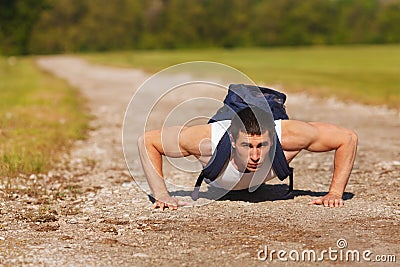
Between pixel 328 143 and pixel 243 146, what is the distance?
→ 92cm

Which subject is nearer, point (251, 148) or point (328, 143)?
point (251, 148)

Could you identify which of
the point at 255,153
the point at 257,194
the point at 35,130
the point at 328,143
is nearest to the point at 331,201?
the point at 328,143

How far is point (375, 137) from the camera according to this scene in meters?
11.9

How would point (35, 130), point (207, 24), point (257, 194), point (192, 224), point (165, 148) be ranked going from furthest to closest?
point (207, 24) → point (35, 130) → point (257, 194) → point (165, 148) → point (192, 224)

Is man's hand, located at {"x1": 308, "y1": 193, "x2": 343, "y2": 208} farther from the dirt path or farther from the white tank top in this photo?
the white tank top

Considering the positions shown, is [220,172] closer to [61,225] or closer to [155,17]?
[61,225]

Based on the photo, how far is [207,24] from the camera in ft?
369

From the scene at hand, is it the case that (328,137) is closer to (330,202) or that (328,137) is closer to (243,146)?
(330,202)

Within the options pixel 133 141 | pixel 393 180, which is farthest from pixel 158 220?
pixel 133 141

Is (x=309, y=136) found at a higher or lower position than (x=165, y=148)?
higher

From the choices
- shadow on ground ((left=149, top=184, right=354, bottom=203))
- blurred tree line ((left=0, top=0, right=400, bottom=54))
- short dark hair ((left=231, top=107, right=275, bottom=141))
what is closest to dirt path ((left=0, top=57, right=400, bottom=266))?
shadow on ground ((left=149, top=184, right=354, bottom=203))

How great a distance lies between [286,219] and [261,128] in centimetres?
82

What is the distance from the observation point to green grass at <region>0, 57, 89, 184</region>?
8781 millimetres

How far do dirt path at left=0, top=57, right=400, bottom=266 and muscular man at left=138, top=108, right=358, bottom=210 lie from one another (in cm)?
23
